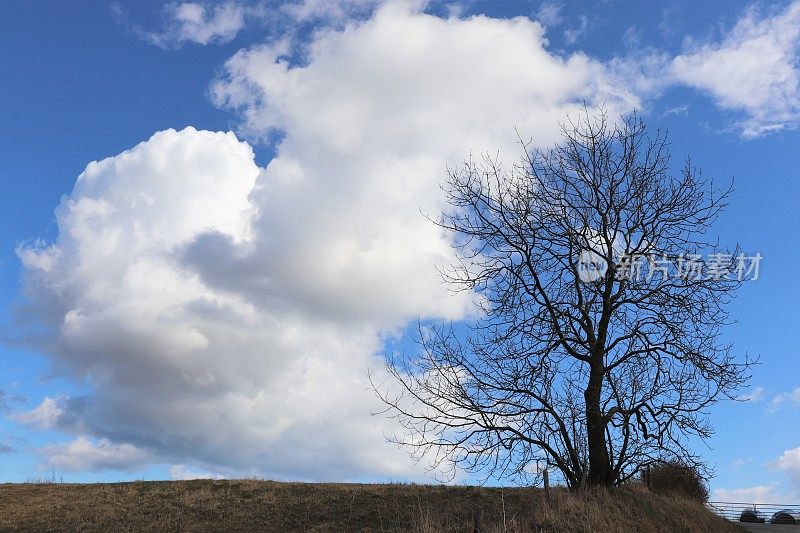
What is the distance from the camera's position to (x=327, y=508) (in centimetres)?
2181

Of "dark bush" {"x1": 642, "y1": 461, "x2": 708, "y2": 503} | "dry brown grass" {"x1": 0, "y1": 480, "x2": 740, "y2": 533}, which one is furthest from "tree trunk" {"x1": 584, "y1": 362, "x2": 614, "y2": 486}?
"dark bush" {"x1": 642, "y1": 461, "x2": 708, "y2": 503}

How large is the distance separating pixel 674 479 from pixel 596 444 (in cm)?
881

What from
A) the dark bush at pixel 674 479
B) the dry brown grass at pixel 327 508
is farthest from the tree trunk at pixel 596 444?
the dark bush at pixel 674 479

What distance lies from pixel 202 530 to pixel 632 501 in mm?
12839

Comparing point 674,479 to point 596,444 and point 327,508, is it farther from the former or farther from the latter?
point 327,508

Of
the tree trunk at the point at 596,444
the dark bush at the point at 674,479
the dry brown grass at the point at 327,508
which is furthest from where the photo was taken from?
the dark bush at the point at 674,479

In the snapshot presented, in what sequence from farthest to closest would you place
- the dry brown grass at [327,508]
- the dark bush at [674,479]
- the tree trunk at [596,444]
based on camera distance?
the dark bush at [674,479]
the tree trunk at [596,444]
the dry brown grass at [327,508]

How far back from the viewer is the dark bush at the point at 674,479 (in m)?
14.8

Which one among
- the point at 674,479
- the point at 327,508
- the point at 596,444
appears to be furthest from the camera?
the point at 327,508

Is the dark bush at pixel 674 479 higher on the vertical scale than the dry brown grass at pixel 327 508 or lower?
higher

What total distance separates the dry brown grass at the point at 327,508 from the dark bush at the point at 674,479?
0.75 meters

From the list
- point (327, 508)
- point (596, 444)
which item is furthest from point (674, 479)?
point (327, 508)

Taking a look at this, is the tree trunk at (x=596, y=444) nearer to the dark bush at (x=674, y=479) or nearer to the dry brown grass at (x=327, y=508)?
the dry brown grass at (x=327, y=508)

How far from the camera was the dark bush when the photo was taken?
14827 mm
